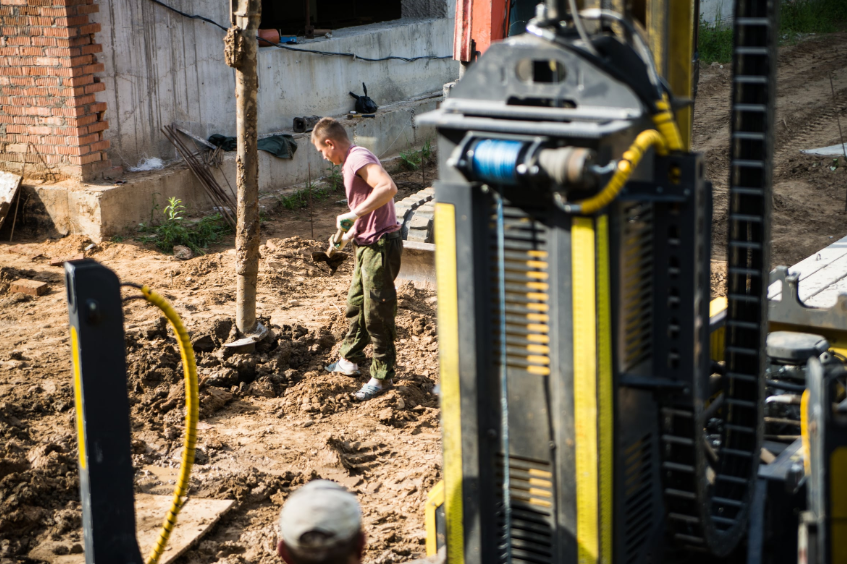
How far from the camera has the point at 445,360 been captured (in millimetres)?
2871

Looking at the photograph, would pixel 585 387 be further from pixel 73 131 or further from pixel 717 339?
pixel 73 131

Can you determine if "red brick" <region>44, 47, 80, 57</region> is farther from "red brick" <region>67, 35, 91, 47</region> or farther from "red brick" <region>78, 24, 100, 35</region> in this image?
"red brick" <region>78, 24, 100, 35</region>

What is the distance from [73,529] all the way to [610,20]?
3722mm

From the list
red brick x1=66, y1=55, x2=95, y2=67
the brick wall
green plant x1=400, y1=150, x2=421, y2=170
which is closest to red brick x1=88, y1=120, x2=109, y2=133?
the brick wall

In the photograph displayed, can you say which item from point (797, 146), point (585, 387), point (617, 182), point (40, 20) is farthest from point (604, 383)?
point (797, 146)

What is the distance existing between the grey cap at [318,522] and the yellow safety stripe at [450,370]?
1.86 ft

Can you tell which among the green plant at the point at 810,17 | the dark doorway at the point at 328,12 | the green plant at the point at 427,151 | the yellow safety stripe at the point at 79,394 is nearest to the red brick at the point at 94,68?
the green plant at the point at 427,151

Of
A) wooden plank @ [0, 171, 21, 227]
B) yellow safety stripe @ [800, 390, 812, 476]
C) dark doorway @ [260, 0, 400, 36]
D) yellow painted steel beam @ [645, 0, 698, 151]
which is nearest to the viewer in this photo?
yellow safety stripe @ [800, 390, 812, 476]

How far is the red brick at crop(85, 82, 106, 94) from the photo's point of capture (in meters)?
10.1

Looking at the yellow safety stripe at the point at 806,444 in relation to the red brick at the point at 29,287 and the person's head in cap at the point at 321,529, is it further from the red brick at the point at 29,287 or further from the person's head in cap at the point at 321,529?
the red brick at the point at 29,287

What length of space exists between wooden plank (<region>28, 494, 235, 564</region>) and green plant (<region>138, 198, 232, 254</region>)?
18.0 ft

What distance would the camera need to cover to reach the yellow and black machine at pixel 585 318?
254 centimetres

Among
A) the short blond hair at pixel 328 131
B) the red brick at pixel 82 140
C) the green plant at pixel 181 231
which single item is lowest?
the green plant at pixel 181 231

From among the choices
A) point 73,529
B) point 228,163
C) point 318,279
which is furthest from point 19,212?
point 73,529
